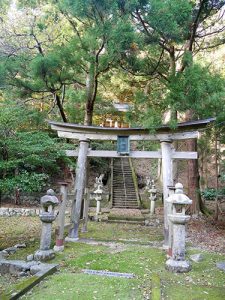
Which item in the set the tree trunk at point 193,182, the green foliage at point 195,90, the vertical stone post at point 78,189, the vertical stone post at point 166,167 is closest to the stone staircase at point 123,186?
the tree trunk at point 193,182

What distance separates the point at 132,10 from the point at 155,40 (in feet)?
3.74

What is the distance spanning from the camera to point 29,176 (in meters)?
5.70

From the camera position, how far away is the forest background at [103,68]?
598 centimetres

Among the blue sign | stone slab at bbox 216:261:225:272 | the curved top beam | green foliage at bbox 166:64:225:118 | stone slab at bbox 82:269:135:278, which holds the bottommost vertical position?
stone slab at bbox 82:269:135:278

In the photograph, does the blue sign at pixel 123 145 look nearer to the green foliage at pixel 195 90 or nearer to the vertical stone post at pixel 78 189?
the vertical stone post at pixel 78 189

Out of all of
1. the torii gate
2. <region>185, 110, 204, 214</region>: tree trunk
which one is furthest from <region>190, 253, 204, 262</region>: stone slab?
<region>185, 110, 204, 214</region>: tree trunk

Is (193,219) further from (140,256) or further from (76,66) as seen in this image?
(76,66)

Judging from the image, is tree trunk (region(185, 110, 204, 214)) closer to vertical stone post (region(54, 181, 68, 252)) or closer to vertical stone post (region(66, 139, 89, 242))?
vertical stone post (region(66, 139, 89, 242))

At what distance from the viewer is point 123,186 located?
15578 mm

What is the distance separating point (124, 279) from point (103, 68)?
234 inches

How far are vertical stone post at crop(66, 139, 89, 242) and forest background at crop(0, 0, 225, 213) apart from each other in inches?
18.1

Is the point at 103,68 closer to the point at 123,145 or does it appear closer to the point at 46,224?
the point at 123,145

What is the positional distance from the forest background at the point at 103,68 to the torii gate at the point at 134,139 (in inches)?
14.6

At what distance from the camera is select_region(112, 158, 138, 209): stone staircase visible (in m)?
13.9
